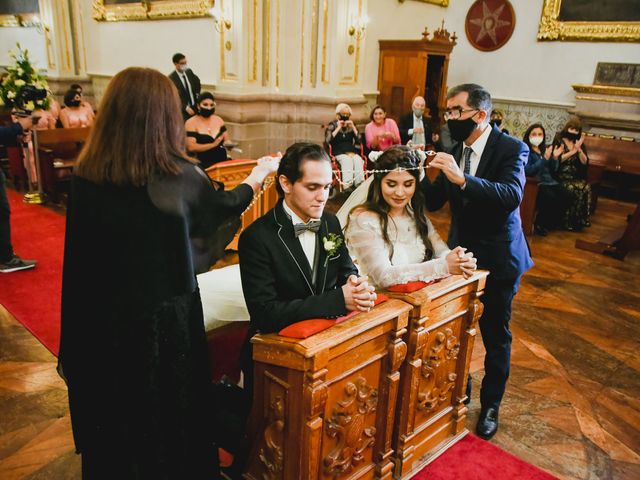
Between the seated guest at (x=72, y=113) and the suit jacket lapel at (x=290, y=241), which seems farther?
the seated guest at (x=72, y=113)

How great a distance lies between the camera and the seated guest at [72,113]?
825cm

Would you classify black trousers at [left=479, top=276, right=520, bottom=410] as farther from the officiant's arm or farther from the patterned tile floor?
the officiant's arm

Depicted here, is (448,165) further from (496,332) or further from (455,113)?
(496,332)

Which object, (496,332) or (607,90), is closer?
(496,332)

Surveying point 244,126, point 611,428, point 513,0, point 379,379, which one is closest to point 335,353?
point 379,379

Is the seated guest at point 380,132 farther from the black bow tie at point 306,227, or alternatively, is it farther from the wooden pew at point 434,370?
the black bow tie at point 306,227

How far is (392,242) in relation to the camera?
2771 mm

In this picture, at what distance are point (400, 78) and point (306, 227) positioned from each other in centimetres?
803

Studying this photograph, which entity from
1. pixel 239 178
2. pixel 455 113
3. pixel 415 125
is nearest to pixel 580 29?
pixel 415 125

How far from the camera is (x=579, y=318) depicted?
15.3 feet

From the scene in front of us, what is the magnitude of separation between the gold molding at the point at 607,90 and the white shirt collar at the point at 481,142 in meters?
8.20

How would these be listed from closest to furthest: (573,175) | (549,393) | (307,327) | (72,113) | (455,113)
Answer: (307,327)
(455,113)
(549,393)
(573,175)
(72,113)

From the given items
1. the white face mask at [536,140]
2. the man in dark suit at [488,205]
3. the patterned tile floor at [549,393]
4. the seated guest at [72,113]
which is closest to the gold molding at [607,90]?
the white face mask at [536,140]

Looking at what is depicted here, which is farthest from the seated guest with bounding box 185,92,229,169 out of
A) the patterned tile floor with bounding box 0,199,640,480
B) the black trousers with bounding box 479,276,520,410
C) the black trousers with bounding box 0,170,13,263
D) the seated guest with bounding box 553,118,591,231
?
the seated guest with bounding box 553,118,591,231
